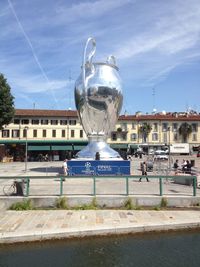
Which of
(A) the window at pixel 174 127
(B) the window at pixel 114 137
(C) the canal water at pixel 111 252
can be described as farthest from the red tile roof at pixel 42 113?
(C) the canal water at pixel 111 252

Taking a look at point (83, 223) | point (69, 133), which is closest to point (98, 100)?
point (83, 223)

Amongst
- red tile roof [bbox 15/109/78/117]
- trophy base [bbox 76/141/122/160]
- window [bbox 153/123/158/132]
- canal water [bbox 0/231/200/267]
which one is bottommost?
canal water [bbox 0/231/200/267]

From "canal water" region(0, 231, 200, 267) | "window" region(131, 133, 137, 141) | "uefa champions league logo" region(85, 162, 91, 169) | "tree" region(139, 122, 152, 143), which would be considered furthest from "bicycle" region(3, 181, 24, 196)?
"window" region(131, 133, 137, 141)

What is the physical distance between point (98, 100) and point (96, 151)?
393 centimetres

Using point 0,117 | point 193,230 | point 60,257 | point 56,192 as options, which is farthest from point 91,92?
point 0,117

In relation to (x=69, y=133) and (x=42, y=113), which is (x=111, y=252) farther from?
(x=42, y=113)

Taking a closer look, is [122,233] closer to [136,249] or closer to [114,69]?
[136,249]

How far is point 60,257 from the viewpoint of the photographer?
10.4 m

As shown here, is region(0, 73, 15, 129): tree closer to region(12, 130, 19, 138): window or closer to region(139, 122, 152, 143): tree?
region(12, 130, 19, 138): window

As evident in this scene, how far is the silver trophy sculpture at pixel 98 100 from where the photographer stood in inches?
1153

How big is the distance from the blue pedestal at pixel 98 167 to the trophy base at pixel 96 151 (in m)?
1.28

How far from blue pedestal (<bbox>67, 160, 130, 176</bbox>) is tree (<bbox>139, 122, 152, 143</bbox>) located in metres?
62.8

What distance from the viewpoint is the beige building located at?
216ft

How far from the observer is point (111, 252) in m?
10.9
